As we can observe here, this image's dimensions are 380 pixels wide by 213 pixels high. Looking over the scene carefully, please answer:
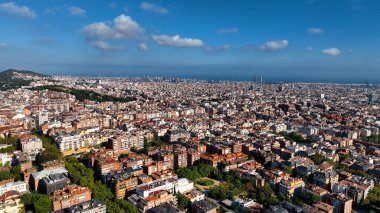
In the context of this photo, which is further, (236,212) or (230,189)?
(230,189)

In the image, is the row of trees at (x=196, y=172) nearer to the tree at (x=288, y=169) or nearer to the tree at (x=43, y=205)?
the tree at (x=288, y=169)

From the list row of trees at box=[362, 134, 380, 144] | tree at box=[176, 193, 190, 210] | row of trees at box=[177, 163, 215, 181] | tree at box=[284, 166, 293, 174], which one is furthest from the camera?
row of trees at box=[362, 134, 380, 144]

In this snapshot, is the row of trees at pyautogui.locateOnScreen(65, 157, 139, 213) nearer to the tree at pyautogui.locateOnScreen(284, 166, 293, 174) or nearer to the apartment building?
the apartment building

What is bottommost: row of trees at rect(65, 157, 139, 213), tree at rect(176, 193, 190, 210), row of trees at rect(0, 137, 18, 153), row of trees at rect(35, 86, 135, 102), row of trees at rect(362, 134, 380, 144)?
tree at rect(176, 193, 190, 210)

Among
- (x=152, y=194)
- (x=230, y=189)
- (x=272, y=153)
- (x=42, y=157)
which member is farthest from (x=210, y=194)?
(x=42, y=157)

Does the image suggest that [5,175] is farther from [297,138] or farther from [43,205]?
[297,138]

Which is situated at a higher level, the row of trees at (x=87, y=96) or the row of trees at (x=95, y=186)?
the row of trees at (x=87, y=96)

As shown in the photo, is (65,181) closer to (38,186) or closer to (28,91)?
(38,186)

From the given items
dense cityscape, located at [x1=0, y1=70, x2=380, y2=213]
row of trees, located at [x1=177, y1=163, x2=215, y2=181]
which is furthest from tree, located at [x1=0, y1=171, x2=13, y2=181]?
row of trees, located at [x1=177, y1=163, x2=215, y2=181]

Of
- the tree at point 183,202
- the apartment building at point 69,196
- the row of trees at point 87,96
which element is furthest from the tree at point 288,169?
the row of trees at point 87,96

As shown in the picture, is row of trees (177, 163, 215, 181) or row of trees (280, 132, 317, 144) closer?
row of trees (177, 163, 215, 181)

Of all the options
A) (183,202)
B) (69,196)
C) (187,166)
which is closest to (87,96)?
(187,166)
